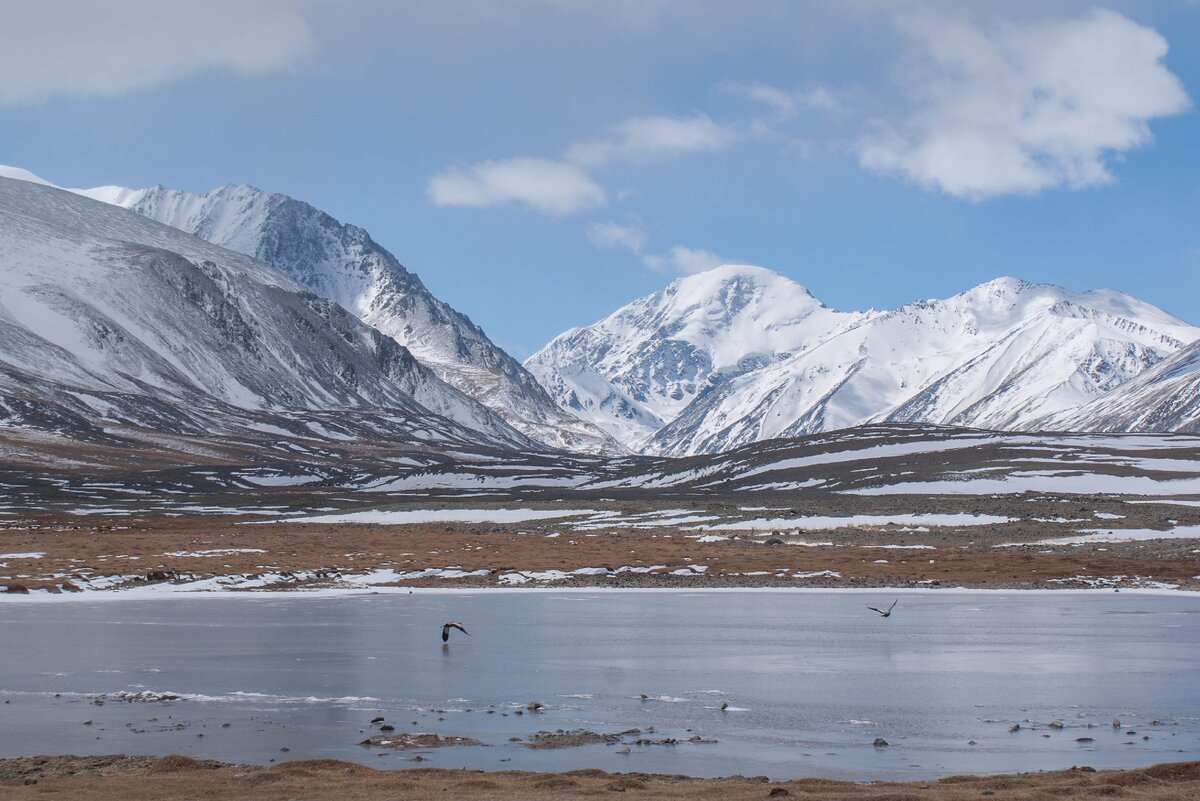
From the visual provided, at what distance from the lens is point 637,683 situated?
1253 inches

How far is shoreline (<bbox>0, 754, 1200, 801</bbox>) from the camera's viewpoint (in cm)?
1869

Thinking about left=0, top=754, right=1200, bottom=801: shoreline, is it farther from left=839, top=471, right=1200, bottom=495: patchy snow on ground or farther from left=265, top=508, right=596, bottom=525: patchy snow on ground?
left=839, top=471, right=1200, bottom=495: patchy snow on ground

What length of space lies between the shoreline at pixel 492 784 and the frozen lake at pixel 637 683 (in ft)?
3.98

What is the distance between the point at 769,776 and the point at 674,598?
38.1 meters

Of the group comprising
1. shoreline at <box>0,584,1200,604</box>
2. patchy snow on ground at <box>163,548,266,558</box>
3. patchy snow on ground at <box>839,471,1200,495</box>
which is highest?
patchy snow on ground at <box>839,471,1200,495</box>

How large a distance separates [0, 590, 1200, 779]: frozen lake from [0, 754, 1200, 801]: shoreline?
1.21 m

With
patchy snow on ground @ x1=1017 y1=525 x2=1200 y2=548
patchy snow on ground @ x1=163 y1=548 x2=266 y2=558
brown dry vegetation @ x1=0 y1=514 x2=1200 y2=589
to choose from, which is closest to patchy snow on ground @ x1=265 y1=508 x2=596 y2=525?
brown dry vegetation @ x1=0 y1=514 x2=1200 y2=589

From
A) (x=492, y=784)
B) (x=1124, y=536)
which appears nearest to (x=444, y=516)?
(x=1124, y=536)

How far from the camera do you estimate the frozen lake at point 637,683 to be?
907 inches

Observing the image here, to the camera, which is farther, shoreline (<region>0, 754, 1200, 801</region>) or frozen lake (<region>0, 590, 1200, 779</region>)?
frozen lake (<region>0, 590, 1200, 779</region>)

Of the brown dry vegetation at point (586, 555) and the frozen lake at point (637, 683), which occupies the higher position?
the brown dry vegetation at point (586, 555)

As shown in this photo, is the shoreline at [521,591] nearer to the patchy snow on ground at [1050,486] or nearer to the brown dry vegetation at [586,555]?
the brown dry vegetation at [586,555]

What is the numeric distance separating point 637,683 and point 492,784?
492 inches

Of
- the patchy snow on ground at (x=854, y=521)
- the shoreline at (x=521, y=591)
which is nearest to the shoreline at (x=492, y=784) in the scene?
the shoreline at (x=521, y=591)
